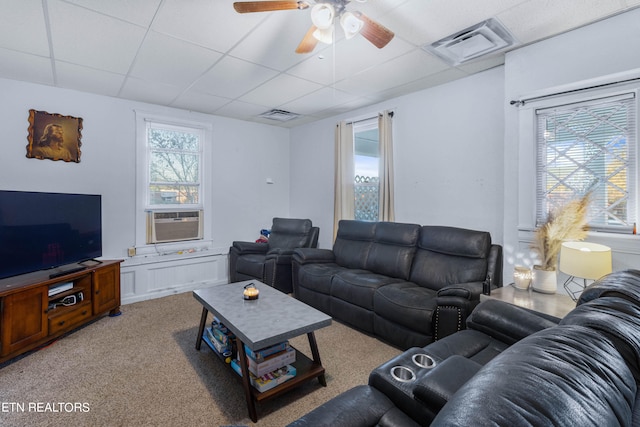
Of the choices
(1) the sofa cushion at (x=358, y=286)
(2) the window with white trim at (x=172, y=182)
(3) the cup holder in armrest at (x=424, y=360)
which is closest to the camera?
(3) the cup holder in armrest at (x=424, y=360)

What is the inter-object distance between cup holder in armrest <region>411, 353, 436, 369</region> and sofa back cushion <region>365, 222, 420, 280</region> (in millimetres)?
1681

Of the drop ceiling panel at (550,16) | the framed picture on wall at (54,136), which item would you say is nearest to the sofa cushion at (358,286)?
the drop ceiling panel at (550,16)

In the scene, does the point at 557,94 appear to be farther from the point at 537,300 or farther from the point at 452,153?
the point at 537,300

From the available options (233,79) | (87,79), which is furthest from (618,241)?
(87,79)

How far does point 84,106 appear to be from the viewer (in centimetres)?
358

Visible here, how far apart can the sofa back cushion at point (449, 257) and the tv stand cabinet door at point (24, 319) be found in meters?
3.46

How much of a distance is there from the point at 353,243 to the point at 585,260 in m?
2.33

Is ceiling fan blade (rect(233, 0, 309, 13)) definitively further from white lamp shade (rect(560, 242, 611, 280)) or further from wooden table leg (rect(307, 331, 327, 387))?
white lamp shade (rect(560, 242, 611, 280))

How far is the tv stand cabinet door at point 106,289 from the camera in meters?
3.16

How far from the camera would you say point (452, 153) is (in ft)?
10.9

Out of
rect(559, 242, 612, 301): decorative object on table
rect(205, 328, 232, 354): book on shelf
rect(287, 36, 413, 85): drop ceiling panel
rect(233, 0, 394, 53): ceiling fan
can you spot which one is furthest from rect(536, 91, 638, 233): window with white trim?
rect(205, 328, 232, 354): book on shelf

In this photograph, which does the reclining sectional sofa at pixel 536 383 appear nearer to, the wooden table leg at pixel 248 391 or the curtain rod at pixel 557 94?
the wooden table leg at pixel 248 391

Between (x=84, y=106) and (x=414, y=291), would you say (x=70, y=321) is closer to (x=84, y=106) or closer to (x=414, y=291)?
(x=84, y=106)

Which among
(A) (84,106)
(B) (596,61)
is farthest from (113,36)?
(B) (596,61)
